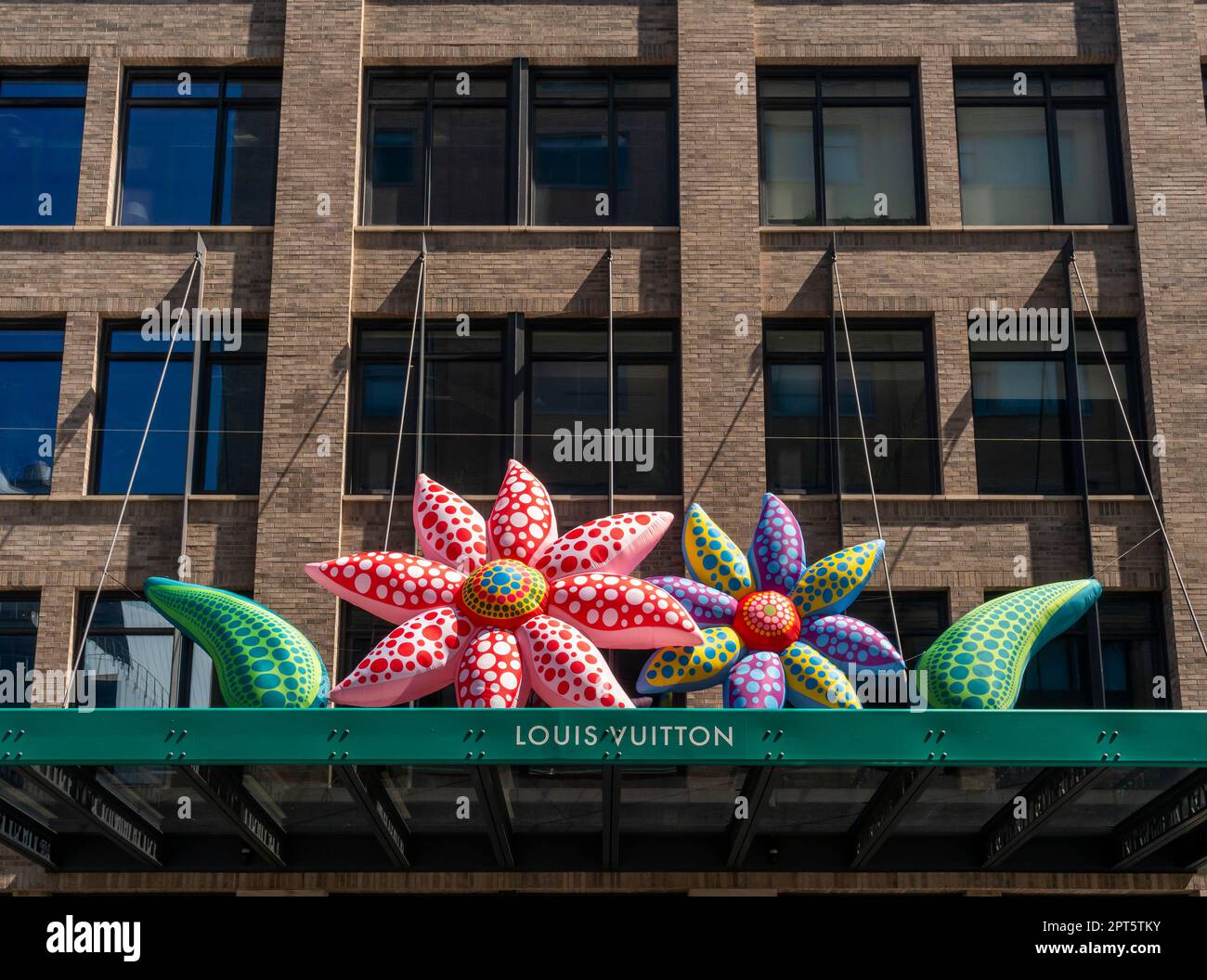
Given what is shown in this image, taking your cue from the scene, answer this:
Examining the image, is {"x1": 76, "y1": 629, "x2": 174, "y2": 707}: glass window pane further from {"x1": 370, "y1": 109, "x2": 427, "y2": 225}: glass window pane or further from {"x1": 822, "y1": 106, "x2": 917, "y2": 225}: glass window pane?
{"x1": 822, "y1": 106, "x2": 917, "y2": 225}: glass window pane

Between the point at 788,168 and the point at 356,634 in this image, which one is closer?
the point at 356,634

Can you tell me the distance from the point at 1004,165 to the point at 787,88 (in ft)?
10.4

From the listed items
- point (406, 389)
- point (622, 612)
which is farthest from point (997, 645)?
point (406, 389)

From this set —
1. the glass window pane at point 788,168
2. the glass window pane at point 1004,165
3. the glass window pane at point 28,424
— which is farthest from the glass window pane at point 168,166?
the glass window pane at point 1004,165

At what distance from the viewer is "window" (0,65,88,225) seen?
21234mm

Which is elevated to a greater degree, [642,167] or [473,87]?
[473,87]

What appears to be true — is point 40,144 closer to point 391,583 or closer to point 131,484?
point 131,484

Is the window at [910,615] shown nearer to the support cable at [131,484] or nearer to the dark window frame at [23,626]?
the support cable at [131,484]

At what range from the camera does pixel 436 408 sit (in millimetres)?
20375

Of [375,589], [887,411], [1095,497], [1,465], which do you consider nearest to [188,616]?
[375,589]

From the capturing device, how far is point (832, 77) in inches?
854

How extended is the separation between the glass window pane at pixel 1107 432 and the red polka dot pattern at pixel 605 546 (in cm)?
668

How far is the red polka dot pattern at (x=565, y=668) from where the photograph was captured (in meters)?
15.2

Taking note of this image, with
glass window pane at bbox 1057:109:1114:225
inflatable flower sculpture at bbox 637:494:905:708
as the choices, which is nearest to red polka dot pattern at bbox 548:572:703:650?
inflatable flower sculpture at bbox 637:494:905:708
